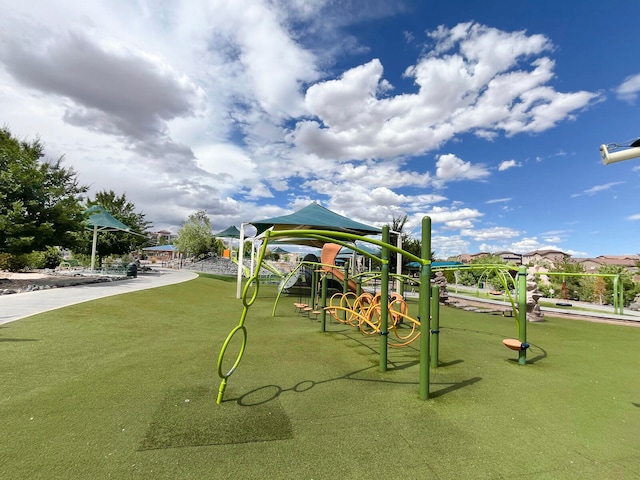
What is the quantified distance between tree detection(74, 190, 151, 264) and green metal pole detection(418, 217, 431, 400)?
911 inches

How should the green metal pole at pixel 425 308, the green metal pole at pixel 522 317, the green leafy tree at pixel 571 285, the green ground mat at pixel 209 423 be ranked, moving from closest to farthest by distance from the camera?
the green ground mat at pixel 209 423 < the green metal pole at pixel 425 308 < the green metal pole at pixel 522 317 < the green leafy tree at pixel 571 285

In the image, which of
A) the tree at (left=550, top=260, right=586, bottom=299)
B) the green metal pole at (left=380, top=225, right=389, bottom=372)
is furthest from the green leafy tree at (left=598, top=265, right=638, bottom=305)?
the green metal pole at (left=380, top=225, right=389, bottom=372)

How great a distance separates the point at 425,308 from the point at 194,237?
46754 millimetres

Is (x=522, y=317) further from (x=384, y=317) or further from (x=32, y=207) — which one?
(x=32, y=207)

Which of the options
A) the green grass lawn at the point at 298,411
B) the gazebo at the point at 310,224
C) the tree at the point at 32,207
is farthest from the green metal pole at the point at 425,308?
the tree at the point at 32,207

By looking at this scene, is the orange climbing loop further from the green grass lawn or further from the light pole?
the light pole

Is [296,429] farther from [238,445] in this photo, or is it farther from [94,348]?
[94,348]

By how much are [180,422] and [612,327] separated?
1278 cm

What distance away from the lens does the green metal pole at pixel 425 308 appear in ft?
12.3

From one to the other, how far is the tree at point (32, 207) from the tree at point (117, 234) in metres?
7.78

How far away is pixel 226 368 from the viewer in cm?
452

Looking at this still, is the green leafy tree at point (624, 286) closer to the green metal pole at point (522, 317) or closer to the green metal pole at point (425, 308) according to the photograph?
the green metal pole at point (522, 317)

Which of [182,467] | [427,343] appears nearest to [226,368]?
[182,467]

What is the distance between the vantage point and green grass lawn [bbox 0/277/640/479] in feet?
7.85
